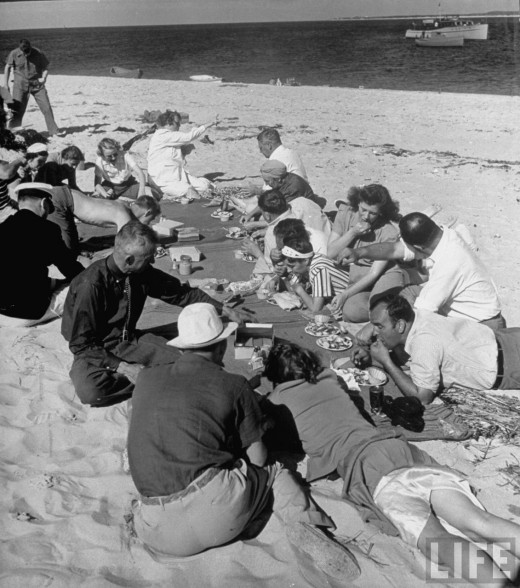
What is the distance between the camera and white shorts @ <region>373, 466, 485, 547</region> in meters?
3.13

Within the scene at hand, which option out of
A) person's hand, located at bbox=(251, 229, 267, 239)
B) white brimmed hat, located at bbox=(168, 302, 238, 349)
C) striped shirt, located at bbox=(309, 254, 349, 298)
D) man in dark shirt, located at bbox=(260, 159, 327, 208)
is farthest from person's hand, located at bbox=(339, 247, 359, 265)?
white brimmed hat, located at bbox=(168, 302, 238, 349)

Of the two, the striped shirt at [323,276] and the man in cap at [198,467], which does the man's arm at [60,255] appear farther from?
the man in cap at [198,467]

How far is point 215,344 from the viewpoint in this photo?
342cm

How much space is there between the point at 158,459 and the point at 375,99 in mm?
20330

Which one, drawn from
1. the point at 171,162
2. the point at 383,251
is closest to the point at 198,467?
the point at 383,251

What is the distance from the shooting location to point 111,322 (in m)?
4.82

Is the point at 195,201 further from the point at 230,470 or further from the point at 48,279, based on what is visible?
the point at 230,470

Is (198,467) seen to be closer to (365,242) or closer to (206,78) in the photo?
(365,242)

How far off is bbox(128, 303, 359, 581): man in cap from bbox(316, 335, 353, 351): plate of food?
1955 mm

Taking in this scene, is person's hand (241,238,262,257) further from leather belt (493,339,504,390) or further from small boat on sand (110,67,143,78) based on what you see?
small boat on sand (110,67,143,78)

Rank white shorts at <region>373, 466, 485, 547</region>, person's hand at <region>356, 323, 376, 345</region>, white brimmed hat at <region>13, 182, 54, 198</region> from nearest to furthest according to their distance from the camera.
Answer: white shorts at <region>373, 466, 485, 547</region> → person's hand at <region>356, 323, 376, 345</region> → white brimmed hat at <region>13, 182, 54, 198</region>

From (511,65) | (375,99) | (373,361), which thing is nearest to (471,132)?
(375,99)

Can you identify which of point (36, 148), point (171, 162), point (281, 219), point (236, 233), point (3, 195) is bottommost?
point (236, 233)

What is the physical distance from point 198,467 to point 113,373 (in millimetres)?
1757
